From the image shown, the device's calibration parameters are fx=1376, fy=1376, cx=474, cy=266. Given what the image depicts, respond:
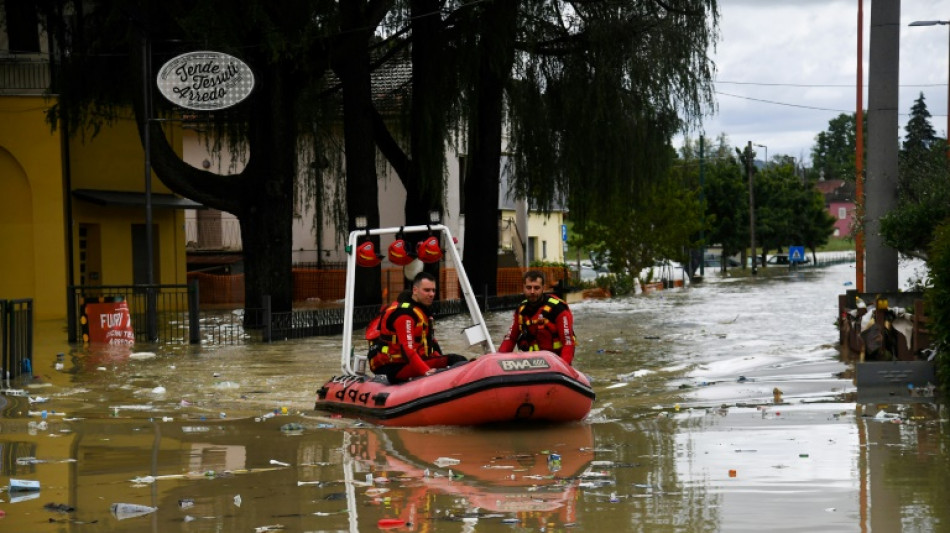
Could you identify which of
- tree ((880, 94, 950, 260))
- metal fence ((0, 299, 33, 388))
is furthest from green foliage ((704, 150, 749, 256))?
metal fence ((0, 299, 33, 388))

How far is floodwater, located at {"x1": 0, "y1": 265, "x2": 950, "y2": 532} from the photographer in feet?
26.9

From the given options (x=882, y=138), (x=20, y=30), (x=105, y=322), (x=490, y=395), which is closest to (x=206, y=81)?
(x=105, y=322)

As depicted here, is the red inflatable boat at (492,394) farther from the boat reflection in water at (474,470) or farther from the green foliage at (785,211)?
the green foliage at (785,211)

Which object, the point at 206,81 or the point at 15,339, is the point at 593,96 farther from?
the point at 15,339

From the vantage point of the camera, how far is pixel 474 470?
33.2ft

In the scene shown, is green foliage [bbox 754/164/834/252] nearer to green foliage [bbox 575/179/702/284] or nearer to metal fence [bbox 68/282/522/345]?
green foliage [bbox 575/179/702/284]

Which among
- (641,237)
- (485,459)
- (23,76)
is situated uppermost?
(23,76)

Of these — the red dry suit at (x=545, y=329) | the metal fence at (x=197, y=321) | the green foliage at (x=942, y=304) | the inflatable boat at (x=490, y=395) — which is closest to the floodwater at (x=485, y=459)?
the inflatable boat at (x=490, y=395)

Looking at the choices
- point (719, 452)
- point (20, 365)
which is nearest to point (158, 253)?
point (20, 365)

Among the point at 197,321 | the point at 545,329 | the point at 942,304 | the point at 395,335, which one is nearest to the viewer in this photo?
the point at 395,335

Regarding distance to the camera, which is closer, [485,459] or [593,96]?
[485,459]

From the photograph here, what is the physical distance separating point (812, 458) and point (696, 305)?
2743cm

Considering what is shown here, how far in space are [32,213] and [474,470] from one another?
917 inches

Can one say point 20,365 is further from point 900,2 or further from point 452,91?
point 452,91
